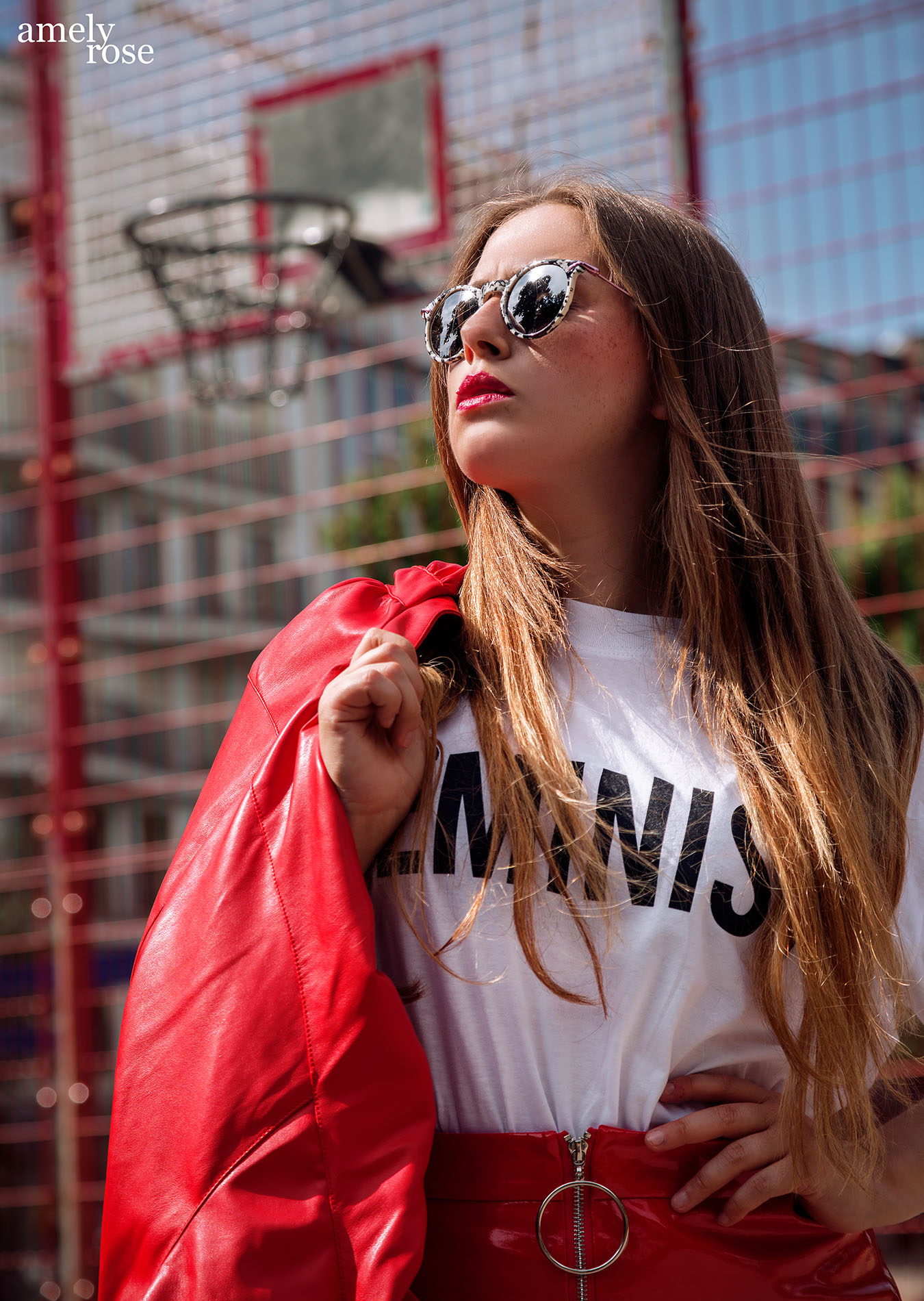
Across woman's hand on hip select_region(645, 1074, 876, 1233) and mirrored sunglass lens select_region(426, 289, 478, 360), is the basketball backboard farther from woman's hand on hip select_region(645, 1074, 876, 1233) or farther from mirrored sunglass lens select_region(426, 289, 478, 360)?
woman's hand on hip select_region(645, 1074, 876, 1233)

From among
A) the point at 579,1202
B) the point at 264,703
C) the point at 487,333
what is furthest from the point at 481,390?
the point at 579,1202

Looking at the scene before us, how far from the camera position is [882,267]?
333 centimetres

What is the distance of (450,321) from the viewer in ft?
4.96

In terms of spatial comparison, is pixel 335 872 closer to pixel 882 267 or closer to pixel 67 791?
pixel 882 267

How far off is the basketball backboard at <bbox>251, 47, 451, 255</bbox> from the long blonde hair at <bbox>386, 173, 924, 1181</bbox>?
281cm

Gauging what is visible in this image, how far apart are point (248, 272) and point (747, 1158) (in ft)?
13.0

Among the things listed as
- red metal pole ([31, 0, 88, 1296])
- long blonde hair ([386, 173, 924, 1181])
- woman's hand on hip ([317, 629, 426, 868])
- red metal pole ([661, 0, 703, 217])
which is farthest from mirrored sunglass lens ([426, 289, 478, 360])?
red metal pole ([31, 0, 88, 1296])

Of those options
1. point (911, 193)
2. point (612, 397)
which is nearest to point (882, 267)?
point (911, 193)

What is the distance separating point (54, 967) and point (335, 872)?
3452 millimetres

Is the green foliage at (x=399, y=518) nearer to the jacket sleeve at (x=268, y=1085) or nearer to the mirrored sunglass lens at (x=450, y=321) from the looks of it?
the mirrored sunglass lens at (x=450, y=321)

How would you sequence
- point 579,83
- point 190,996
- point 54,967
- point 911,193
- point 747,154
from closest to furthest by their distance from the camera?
point 190,996 → point 911,193 → point 747,154 → point 579,83 → point 54,967

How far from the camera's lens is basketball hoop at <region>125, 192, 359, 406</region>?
4.22 meters

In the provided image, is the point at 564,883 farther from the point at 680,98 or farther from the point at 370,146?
the point at 370,146

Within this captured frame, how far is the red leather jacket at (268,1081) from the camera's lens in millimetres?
1112
